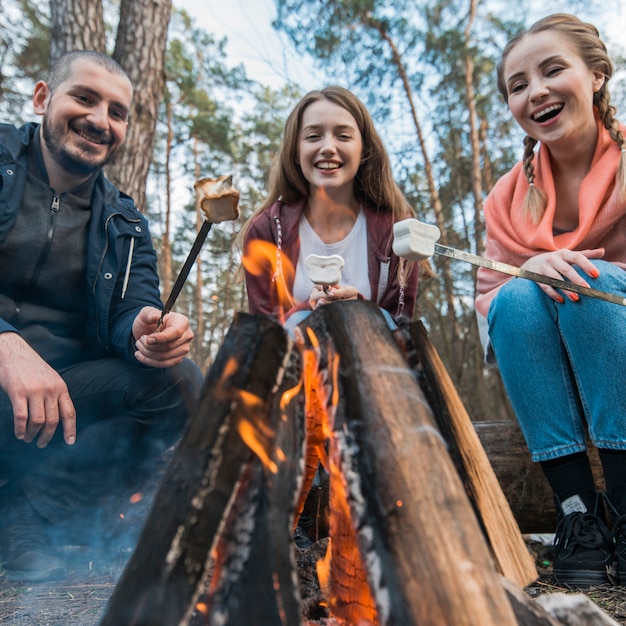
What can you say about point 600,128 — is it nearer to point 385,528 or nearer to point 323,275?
point 323,275

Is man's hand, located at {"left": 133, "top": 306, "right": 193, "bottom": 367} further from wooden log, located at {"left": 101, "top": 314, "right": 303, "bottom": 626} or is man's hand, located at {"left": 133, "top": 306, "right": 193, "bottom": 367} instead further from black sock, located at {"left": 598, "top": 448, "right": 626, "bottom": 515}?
black sock, located at {"left": 598, "top": 448, "right": 626, "bottom": 515}

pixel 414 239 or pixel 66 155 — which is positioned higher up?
pixel 66 155

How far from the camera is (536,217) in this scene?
2.60 meters

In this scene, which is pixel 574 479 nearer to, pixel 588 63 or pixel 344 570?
pixel 344 570

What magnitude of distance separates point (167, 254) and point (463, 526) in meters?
14.0

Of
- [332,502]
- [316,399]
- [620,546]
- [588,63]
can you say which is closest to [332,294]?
[316,399]

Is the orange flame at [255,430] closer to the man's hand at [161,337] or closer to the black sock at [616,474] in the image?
the man's hand at [161,337]

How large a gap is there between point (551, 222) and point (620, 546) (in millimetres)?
1374

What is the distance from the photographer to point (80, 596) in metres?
2.18

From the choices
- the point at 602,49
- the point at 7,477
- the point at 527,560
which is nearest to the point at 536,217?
the point at 602,49

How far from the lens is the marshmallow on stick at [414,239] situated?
1.51m

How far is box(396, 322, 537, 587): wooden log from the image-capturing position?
4.45ft

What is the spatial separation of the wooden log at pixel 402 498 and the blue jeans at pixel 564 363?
1037 mm

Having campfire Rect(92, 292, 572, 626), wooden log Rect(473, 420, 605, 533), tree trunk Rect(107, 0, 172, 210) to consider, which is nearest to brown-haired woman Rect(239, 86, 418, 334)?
wooden log Rect(473, 420, 605, 533)
